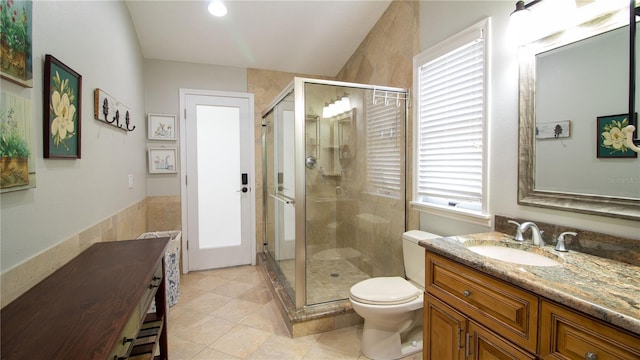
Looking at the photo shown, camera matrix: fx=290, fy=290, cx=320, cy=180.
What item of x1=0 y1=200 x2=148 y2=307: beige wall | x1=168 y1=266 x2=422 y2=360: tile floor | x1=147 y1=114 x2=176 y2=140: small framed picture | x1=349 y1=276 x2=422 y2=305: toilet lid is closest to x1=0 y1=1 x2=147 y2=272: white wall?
x1=0 y1=200 x2=148 y2=307: beige wall

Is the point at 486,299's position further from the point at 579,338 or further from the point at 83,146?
the point at 83,146

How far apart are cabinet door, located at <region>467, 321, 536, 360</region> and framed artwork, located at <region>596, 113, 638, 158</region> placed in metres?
0.93

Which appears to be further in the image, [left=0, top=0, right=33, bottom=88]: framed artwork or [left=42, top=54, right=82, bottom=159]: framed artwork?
[left=42, top=54, right=82, bottom=159]: framed artwork

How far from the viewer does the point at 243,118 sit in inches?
142

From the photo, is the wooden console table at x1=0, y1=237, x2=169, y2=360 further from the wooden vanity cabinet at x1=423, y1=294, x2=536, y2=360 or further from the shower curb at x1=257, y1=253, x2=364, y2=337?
the wooden vanity cabinet at x1=423, y1=294, x2=536, y2=360

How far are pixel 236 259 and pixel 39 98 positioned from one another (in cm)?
280

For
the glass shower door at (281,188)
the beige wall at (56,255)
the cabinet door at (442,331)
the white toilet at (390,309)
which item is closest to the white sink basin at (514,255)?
the cabinet door at (442,331)

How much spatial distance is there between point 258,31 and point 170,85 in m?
1.22

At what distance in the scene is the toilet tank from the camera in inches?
82.0

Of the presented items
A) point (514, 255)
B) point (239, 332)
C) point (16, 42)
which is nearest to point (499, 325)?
point (514, 255)

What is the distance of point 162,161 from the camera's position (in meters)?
3.30

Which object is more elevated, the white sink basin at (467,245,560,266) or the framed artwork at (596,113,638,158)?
the framed artwork at (596,113,638,158)

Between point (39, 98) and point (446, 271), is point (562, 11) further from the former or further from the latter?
point (39, 98)

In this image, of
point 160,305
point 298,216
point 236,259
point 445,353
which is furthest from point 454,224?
point 236,259
